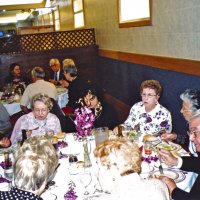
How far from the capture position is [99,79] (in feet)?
25.5

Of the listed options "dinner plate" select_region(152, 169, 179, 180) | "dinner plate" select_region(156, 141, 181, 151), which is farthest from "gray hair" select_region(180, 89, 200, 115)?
"dinner plate" select_region(152, 169, 179, 180)

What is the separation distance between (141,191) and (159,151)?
81cm

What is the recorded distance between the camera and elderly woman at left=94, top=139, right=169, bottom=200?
4.62 ft

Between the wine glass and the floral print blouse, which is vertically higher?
the floral print blouse

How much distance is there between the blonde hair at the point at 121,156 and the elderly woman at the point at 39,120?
1.36m

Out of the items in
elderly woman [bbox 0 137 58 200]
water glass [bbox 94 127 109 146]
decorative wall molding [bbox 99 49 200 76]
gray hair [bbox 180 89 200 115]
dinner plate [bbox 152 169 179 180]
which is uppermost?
decorative wall molding [bbox 99 49 200 76]

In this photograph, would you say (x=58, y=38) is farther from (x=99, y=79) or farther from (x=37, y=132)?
(x=37, y=132)

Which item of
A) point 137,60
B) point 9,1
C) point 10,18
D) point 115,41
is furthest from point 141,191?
point 10,18

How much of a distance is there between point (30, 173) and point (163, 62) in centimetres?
330

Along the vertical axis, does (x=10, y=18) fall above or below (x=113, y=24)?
above

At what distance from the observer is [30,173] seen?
1440 millimetres

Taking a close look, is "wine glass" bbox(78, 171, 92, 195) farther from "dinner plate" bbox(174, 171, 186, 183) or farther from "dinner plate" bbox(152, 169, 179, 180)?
"dinner plate" bbox(174, 171, 186, 183)

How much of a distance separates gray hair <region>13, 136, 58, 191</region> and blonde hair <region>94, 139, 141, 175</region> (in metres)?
0.24

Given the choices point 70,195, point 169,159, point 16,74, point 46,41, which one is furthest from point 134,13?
point 70,195
